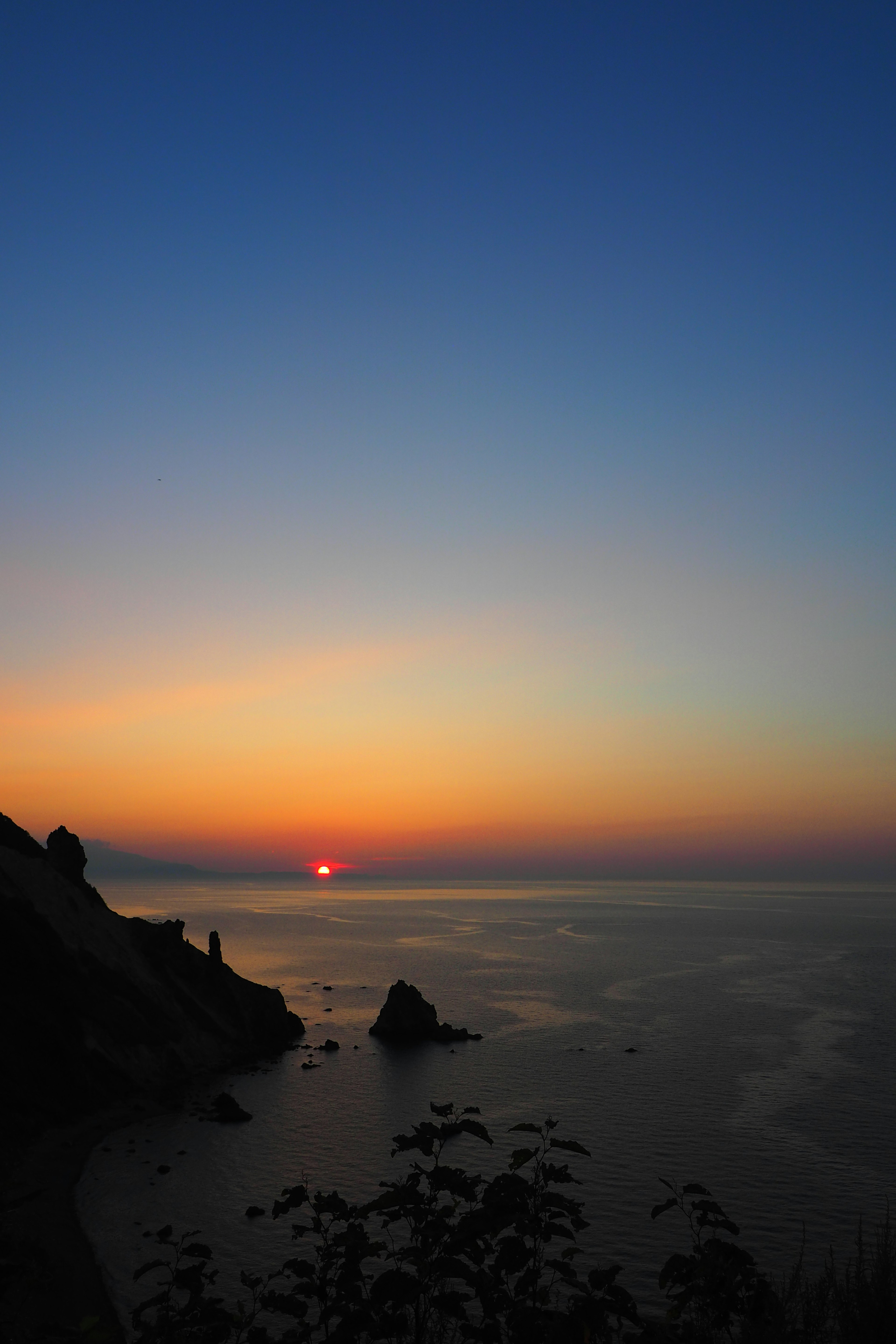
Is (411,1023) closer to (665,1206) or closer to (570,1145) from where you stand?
(570,1145)

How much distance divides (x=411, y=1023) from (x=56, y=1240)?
52.3m

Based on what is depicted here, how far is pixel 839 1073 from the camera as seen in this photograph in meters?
67.8

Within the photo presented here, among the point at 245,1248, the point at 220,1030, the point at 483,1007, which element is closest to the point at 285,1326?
the point at 245,1248

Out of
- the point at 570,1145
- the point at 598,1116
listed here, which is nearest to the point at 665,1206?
the point at 570,1145

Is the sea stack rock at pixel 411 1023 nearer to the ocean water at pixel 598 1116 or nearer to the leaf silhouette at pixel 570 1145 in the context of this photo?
the ocean water at pixel 598 1116

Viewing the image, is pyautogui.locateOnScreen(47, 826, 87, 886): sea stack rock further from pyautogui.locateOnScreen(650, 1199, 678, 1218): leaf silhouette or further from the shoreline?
pyautogui.locateOnScreen(650, 1199, 678, 1218): leaf silhouette

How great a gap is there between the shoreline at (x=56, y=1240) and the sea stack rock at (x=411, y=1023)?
33.0 meters

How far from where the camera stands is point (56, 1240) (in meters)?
33.9

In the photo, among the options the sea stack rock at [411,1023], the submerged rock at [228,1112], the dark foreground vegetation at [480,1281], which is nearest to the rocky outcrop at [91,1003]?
the submerged rock at [228,1112]

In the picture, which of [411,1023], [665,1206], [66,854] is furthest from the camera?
[411,1023]

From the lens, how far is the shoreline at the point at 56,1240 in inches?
492

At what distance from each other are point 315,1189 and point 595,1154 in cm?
1677

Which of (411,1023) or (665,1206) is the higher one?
(665,1206)

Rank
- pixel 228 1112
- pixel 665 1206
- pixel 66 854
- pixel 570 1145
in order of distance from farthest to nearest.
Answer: pixel 66 854 → pixel 228 1112 → pixel 570 1145 → pixel 665 1206
